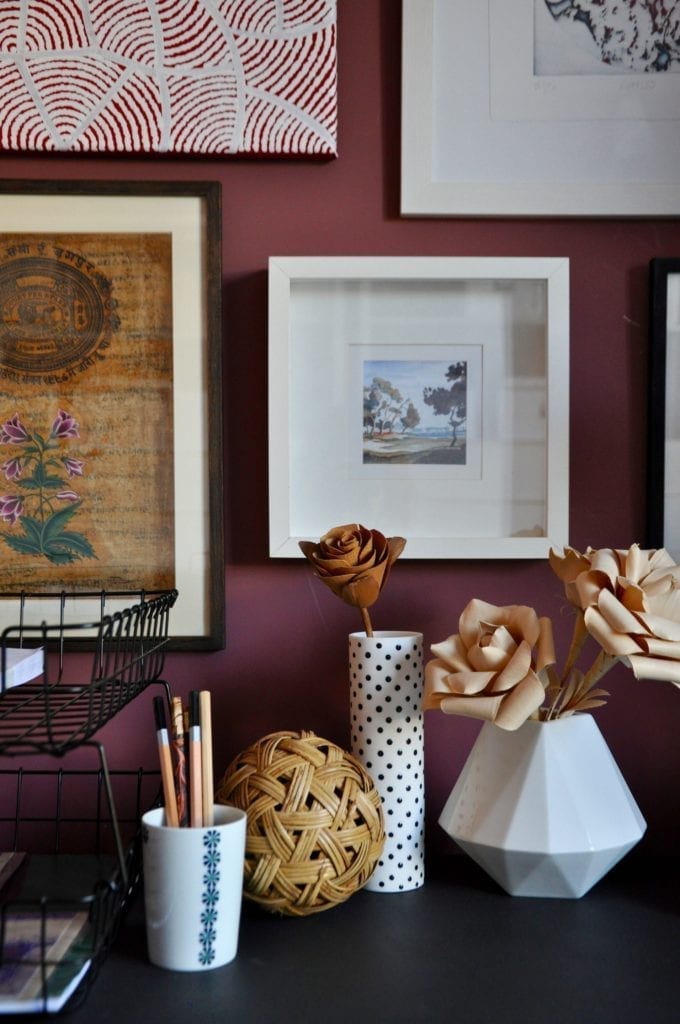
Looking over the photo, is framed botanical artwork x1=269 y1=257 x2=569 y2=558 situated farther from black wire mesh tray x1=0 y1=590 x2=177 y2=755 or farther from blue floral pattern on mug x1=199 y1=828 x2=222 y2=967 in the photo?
blue floral pattern on mug x1=199 y1=828 x2=222 y2=967

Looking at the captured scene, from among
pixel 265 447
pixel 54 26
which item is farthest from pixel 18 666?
pixel 54 26

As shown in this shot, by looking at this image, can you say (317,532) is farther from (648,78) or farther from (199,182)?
(648,78)

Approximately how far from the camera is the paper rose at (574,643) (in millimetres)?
690

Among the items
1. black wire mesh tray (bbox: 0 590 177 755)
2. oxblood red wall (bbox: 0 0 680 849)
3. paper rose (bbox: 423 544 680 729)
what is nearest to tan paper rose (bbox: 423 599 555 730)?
paper rose (bbox: 423 544 680 729)

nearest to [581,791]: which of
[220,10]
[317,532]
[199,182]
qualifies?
[317,532]

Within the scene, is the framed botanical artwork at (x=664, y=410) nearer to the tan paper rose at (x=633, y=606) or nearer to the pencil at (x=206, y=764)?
the tan paper rose at (x=633, y=606)

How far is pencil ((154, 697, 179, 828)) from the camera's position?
66cm

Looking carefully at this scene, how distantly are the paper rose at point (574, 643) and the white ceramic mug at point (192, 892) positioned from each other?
19cm

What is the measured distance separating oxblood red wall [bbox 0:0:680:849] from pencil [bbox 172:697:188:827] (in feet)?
0.53

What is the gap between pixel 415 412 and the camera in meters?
0.85

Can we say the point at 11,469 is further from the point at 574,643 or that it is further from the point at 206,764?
the point at 574,643

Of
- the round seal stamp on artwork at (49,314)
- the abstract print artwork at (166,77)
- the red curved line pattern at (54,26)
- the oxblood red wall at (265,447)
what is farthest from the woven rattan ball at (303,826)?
the red curved line pattern at (54,26)

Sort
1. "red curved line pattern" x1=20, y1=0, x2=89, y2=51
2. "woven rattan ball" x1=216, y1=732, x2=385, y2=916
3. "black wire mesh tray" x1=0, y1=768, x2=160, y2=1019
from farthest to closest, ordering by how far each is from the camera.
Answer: "red curved line pattern" x1=20, y1=0, x2=89, y2=51
"woven rattan ball" x1=216, y1=732, x2=385, y2=916
"black wire mesh tray" x1=0, y1=768, x2=160, y2=1019

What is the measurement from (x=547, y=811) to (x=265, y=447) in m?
0.38
